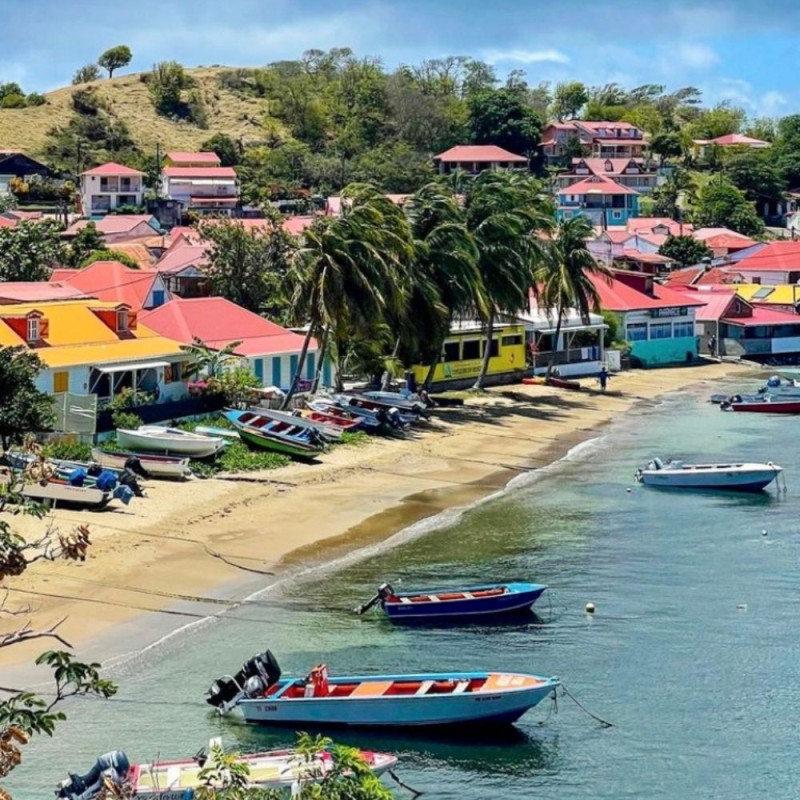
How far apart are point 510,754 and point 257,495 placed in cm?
2219

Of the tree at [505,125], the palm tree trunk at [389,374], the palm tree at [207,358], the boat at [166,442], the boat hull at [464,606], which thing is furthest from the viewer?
the tree at [505,125]

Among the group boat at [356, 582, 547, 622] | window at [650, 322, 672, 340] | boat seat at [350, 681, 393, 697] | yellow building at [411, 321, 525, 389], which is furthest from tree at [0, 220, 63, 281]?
boat seat at [350, 681, 393, 697]

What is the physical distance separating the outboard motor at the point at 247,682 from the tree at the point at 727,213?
5120 inches

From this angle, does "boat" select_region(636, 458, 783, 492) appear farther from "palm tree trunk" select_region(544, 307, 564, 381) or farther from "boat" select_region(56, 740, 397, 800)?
"boat" select_region(56, 740, 397, 800)

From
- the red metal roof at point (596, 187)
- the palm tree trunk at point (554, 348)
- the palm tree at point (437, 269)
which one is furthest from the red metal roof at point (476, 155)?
the palm tree at point (437, 269)

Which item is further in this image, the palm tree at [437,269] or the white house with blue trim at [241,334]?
the palm tree at [437,269]

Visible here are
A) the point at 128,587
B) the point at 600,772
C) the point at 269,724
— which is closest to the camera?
the point at 600,772

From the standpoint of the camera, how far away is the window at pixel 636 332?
94.1m

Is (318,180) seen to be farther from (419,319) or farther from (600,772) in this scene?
(600,772)

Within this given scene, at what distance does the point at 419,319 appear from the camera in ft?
224

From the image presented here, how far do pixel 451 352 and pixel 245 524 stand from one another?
33.4 m

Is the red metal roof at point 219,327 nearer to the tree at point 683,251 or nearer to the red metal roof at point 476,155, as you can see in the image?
the tree at point 683,251

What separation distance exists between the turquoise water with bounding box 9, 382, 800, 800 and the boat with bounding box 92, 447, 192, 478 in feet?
30.2

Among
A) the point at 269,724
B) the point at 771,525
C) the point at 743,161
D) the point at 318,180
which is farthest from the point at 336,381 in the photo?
the point at 743,161
